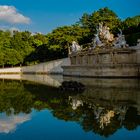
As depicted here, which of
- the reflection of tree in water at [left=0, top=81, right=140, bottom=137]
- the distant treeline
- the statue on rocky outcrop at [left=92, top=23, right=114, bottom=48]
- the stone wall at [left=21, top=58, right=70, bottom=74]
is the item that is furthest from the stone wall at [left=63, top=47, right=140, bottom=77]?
the stone wall at [left=21, top=58, right=70, bottom=74]

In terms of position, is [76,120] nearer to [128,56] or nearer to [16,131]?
[16,131]

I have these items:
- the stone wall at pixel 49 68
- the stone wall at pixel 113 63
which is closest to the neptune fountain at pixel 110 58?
the stone wall at pixel 113 63

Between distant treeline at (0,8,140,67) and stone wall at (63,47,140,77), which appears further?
distant treeline at (0,8,140,67)

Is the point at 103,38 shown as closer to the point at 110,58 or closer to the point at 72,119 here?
the point at 110,58

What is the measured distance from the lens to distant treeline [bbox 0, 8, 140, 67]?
55.1 meters

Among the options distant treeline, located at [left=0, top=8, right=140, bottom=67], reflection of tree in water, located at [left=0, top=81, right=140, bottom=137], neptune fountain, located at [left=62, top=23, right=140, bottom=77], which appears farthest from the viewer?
distant treeline, located at [left=0, top=8, right=140, bottom=67]

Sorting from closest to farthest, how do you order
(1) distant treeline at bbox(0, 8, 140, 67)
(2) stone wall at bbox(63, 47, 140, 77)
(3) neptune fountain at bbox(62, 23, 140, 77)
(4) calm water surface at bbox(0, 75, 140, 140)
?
(4) calm water surface at bbox(0, 75, 140, 140), (2) stone wall at bbox(63, 47, 140, 77), (3) neptune fountain at bbox(62, 23, 140, 77), (1) distant treeline at bbox(0, 8, 140, 67)

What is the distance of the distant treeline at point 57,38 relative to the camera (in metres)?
55.1

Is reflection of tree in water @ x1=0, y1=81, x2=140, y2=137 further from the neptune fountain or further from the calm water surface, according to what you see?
the neptune fountain

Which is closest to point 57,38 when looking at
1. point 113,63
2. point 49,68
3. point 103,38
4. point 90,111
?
point 49,68

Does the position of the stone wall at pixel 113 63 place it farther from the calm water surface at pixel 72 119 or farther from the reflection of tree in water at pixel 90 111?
the calm water surface at pixel 72 119

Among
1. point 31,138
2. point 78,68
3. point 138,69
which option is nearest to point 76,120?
point 31,138

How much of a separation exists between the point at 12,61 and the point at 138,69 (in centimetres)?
4279

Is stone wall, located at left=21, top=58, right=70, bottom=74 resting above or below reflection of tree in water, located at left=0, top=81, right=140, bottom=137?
above
